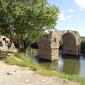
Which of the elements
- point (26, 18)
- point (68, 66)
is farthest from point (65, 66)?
point (26, 18)

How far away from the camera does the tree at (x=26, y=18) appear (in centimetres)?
2252

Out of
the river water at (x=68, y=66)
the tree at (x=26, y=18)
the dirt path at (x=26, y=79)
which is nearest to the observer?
the dirt path at (x=26, y=79)

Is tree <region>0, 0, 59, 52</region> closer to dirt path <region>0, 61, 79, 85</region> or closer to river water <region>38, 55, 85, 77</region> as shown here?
river water <region>38, 55, 85, 77</region>

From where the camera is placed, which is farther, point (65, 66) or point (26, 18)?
point (65, 66)

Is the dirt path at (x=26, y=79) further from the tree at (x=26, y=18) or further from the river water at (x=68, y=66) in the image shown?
the river water at (x=68, y=66)

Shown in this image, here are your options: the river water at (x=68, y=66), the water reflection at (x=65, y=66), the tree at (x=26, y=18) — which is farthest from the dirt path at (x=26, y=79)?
the water reflection at (x=65, y=66)

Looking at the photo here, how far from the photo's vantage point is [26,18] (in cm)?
2306

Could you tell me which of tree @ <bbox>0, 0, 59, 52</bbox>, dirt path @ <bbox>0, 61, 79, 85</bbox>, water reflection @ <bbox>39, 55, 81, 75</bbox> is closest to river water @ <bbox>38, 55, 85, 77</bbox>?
water reflection @ <bbox>39, 55, 81, 75</bbox>

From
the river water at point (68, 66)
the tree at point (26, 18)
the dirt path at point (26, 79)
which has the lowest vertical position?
the river water at point (68, 66)

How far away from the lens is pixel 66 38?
73312 millimetres

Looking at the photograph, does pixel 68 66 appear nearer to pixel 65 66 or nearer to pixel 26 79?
pixel 65 66

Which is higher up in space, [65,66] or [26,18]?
[26,18]

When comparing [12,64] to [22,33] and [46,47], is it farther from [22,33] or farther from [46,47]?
[46,47]

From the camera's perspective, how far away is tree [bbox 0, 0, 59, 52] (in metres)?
22.5
